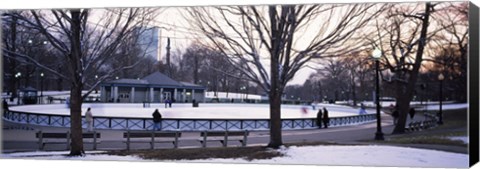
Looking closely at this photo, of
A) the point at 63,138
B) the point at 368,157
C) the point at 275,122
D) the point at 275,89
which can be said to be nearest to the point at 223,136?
the point at 275,122

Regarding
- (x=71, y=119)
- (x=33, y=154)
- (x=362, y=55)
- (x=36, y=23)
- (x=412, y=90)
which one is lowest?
(x=33, y=154)

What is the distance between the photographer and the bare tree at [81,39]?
11891 mm

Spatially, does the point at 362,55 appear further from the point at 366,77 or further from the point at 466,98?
the point at 466,98

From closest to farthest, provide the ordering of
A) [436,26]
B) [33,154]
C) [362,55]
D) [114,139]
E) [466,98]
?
[466,98] → [436,26] → [362,55] → [33,154] → [114,139]

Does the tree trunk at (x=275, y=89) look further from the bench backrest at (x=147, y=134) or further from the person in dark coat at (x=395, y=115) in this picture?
the person in dark coat at (x=395, y=115)

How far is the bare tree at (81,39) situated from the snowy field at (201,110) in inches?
34.4

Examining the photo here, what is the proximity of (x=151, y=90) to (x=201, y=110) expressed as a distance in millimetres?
1440

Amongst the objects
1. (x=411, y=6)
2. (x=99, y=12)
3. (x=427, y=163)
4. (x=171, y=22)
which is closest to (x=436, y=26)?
(x=411, y=6)

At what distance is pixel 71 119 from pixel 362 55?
7.21m

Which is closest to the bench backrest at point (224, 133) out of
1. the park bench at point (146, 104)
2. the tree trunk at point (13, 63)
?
the park bench at point (146, 104)

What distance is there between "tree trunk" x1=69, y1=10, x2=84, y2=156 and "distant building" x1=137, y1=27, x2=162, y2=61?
1.49m

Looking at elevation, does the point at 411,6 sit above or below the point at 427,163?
above

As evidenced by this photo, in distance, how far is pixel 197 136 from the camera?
13.4 metres

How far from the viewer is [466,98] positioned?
32.9ft
